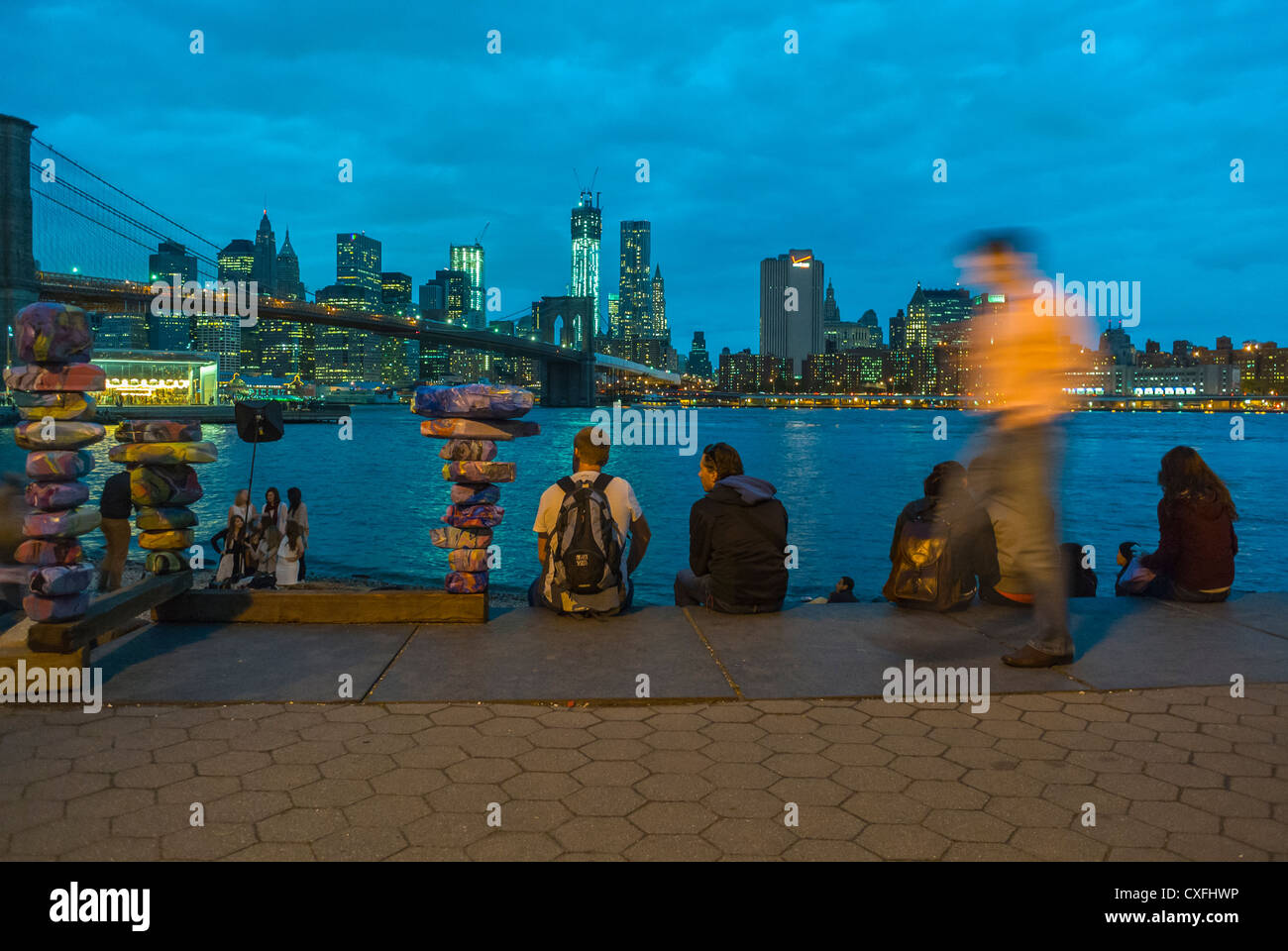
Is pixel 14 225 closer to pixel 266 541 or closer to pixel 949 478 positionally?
pixel 266 541

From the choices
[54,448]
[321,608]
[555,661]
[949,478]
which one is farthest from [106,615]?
[949,478]

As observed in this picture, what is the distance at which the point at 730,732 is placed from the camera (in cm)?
428

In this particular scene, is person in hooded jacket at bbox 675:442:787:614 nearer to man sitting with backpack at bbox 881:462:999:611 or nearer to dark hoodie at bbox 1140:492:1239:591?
man sitting with backpack at bbox 881:462:999:611

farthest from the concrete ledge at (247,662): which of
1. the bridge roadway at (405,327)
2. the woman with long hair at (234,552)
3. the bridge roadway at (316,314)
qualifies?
the bridge roadway at (316,314)

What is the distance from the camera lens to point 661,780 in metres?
3.72

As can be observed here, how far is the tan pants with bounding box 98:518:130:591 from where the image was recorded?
32.6 ft

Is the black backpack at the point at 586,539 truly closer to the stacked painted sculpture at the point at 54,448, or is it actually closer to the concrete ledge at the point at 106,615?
the concrete ledge at the point at 106,615

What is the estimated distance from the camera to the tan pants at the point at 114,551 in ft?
32.6

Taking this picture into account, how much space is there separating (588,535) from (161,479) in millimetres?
2907

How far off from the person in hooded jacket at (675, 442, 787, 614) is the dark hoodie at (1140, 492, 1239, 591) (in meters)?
2.97

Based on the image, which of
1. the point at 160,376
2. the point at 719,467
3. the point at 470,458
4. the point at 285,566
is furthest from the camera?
the point at 160,376

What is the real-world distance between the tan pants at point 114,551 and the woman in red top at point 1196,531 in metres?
10.1

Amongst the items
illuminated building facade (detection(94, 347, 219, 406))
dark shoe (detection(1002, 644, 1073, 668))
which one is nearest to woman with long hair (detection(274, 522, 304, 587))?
dark shoe (detection(1002, 644, 1073, 668))
